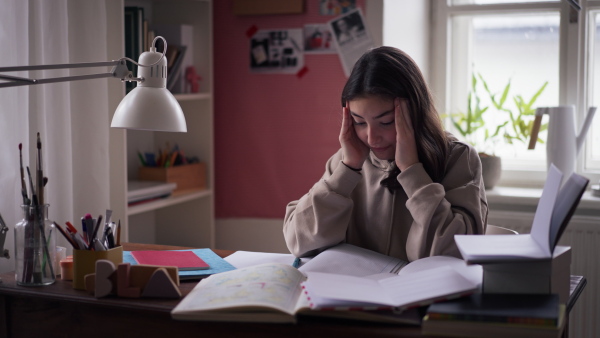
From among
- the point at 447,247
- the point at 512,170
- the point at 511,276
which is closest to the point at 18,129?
the point at 447,247

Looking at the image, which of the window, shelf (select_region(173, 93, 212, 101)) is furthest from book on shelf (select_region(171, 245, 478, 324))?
the window

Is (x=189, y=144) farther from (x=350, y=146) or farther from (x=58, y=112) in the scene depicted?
(x=350, y=146)

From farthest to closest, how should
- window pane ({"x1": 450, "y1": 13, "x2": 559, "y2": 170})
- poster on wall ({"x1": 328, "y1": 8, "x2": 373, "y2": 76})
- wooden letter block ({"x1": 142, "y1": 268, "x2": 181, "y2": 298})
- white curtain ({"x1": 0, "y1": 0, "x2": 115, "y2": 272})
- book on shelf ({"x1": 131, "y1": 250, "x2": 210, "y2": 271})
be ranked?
window pane ({"x1": 450, "y1": 13, "x2": 559, "y2": 170}), poster on wall ({"x1": 328, "y1": 8, "x2": 373, "y2": 76}), white curtain ({"x1": 0, "y1": 0, "x2": 115, "y2": 272}), book on shelf ({"x1": 131, "y1": 250, "x2": 210, "y2": 271}), wooden letter block ({"x1": 142, "y1": 268, "x2": 181, "y2": 298})

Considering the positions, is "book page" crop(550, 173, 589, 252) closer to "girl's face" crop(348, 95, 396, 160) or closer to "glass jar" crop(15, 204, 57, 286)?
"girl's face" crop(348, 95, 396, 160)

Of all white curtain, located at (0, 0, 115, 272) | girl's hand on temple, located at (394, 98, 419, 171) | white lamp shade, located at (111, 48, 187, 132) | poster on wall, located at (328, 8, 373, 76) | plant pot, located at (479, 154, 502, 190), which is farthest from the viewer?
plant pot, located at (479, 154, 502, 190)

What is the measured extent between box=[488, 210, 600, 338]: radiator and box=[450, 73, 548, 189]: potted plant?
36 centimetres

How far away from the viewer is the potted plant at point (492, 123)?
2.84 m

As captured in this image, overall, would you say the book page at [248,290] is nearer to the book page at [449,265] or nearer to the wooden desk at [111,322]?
the wooden desk at [111,322]

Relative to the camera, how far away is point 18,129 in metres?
1.90

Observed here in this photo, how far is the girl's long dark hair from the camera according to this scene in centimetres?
175

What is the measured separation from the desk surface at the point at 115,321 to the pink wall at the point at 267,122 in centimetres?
145

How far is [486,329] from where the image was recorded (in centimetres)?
116

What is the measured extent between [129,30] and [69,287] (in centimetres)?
122

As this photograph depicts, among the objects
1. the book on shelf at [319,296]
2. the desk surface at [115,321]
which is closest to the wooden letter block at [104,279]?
the desk surface at [115,321]
